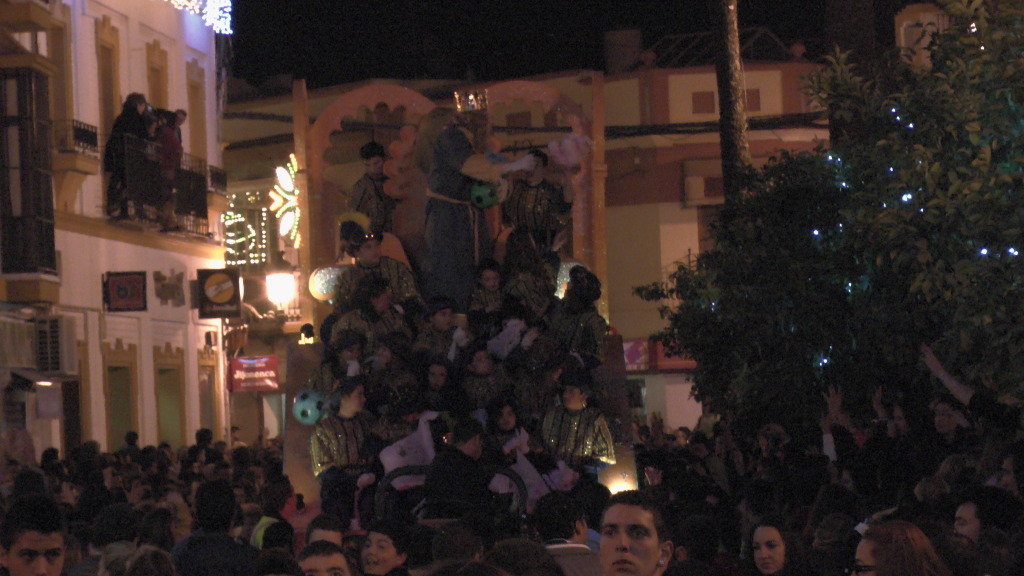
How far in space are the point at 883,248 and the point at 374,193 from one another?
564 centimetres

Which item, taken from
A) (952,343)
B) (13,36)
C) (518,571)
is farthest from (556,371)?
(13,36)

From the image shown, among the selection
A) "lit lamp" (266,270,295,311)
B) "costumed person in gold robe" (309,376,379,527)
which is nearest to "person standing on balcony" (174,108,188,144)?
"lit lamp" (266,270,295,311)

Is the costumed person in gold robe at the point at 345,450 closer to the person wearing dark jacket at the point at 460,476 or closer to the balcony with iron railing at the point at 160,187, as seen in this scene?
the person wearing dark jacket at the point at 460,476

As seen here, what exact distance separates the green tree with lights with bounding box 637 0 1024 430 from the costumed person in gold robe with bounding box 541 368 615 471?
6.81 ft

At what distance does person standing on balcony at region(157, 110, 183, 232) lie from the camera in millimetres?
29672

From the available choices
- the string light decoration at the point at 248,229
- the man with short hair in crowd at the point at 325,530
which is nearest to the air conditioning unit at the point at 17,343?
the string light decoration at the point at 248,229

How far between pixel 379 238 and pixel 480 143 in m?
1.25

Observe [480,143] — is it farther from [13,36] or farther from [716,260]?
[13,36]

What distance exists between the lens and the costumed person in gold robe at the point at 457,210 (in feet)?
49.5

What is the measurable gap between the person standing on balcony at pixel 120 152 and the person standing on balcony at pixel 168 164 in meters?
0.90

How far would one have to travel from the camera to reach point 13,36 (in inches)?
958

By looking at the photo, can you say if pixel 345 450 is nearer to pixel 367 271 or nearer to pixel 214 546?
pixel 367 271

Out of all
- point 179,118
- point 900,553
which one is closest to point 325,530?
point 900,553

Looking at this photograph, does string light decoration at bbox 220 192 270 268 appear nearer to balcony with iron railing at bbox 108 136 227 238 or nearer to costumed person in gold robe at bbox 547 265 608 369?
balcony with iron railing at bbox 108 136 227 238
